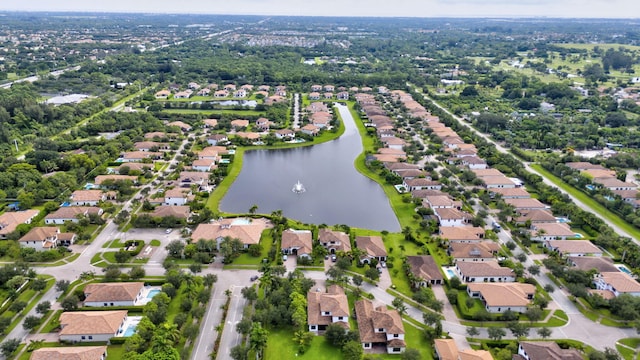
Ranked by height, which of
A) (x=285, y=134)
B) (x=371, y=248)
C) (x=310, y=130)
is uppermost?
(x=310, y=130)

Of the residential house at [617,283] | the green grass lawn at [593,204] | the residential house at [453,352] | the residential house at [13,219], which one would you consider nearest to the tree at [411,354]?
the residential house at [453,352]

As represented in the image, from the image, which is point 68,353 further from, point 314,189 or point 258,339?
point 314,189

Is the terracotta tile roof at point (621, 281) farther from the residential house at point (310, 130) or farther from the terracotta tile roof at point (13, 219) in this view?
the terracotta tile roof at point (13, 219)

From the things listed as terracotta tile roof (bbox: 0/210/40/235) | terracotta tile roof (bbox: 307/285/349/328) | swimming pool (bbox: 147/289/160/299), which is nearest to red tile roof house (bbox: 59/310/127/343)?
swimming pool (bbox: 147/289/160/299)

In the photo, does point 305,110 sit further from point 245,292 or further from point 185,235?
point 245,292

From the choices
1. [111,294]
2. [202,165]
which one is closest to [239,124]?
[202,165]

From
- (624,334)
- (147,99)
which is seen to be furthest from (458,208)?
(147,99)
